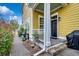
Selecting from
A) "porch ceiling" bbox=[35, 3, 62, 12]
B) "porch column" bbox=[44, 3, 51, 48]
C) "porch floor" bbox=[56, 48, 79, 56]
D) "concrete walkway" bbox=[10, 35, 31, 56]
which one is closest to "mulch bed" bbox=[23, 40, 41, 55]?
"concrete walkway" bbox=[10, 35, 31, 56]

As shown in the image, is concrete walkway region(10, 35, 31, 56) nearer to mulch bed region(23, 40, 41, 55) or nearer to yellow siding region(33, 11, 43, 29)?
mulch bed region(23, 40, 41, 55)

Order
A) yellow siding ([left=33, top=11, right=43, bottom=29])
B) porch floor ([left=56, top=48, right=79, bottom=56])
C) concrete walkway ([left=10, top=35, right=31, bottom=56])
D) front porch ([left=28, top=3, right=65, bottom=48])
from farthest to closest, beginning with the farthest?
yellow siding ([left=33, top=11, right=43, bottom=29]), front porch ([left=28, top=3, right=65, bottom=48]), concrete walkway ([left=10, top=35, right=31, bottom=56]), porch floor ([left=56, top=48, right=79, bottom=56])

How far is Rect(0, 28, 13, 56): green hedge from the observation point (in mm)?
3414

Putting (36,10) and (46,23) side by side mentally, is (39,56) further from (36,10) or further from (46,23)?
(36,10)

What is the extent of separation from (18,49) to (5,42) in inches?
9.7

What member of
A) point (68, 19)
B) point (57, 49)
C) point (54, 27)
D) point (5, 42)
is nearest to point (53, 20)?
point (54, 27)

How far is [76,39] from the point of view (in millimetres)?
3352

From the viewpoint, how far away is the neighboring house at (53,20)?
347 cm

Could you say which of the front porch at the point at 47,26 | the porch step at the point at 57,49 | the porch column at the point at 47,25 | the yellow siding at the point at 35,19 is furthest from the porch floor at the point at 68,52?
the yellow siding at the point at 35,19

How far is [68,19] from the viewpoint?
3.49m

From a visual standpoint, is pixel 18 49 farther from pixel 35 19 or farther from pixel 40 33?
pixel 35 19

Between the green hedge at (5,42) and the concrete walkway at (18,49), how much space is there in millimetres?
84

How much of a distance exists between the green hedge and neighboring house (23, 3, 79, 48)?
16.1 inches

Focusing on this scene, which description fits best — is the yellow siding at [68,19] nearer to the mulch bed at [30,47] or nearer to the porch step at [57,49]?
the porch step at [57,49]
